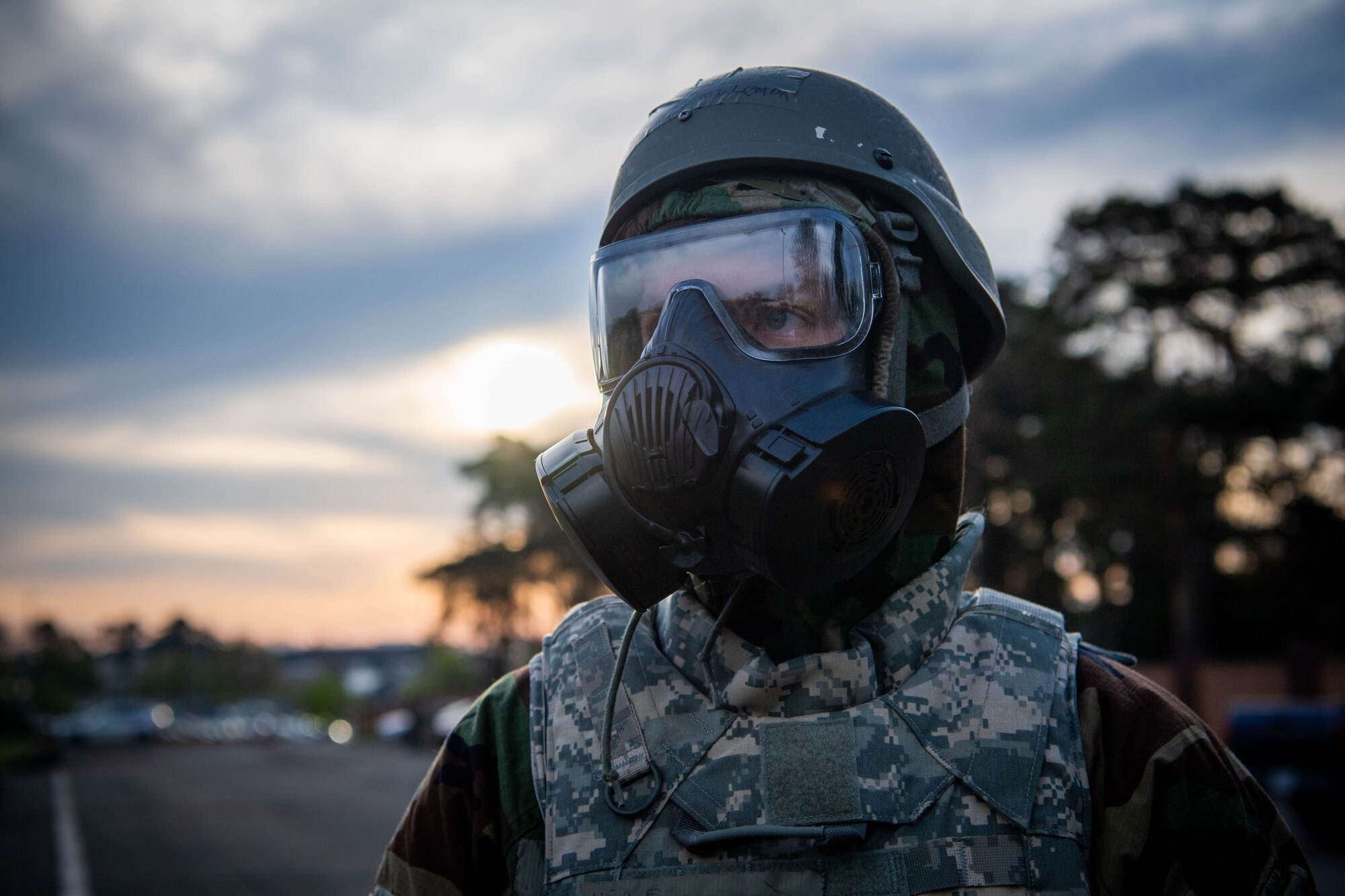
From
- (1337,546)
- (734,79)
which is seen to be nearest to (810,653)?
(734,79)

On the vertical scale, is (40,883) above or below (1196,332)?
below

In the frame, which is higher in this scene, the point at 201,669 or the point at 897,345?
the point at 897,345

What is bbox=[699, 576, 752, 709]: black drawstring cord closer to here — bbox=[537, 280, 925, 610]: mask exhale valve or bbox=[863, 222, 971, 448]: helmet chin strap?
bbox=[537, 280, 925, 610]: mask exhale valve

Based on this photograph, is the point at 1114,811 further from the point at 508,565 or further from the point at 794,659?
the point at 508,565

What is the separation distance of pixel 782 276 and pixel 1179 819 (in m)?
0.99

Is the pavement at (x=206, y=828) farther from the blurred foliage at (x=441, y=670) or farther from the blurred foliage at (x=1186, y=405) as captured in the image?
the blurred foliage at (x=441, y=670)

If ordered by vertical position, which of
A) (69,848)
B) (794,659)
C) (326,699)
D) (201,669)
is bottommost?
(326,699)

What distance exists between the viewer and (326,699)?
326ft

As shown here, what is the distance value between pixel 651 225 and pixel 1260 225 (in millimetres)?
26558

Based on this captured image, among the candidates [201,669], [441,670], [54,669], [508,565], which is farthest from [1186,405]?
[201,669]

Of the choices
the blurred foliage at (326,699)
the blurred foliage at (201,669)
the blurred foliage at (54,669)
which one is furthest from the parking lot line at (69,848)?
the blurred foliage at (201,669)

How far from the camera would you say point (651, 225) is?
6.60 feet

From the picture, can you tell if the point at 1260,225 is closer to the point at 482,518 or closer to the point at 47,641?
the point at 482,518

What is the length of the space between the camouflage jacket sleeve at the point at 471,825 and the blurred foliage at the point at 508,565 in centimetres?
2329
